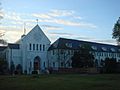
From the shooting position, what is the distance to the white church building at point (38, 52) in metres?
93.6

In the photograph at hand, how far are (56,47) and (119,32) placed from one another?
29.4m

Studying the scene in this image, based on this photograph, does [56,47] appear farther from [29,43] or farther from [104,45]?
[104,45]

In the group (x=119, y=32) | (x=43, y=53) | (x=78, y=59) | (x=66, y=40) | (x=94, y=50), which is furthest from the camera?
(x=94, y=50)

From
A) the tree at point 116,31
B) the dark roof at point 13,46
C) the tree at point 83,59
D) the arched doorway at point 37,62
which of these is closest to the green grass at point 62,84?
the tree at point 116,31

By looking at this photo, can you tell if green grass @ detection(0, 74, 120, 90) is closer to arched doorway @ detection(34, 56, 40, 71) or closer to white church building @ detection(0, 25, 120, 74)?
white church building @ detection(0, 25, 120, 74)

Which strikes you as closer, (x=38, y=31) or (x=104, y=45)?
(x=38, y=31)

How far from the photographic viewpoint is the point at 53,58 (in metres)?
99.4

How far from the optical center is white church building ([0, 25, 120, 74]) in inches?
3686

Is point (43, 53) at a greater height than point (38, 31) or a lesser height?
lesser

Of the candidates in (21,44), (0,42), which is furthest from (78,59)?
(0,42)

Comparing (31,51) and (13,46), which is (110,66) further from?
(13,46)

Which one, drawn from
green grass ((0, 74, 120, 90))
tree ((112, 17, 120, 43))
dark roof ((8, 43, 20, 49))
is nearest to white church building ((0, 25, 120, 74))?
dark roof ((8, 43, 20, 49))

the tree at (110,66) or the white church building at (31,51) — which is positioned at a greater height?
the white church building at (31,51)

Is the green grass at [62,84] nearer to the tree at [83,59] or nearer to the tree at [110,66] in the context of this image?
the tree at [110,66]
